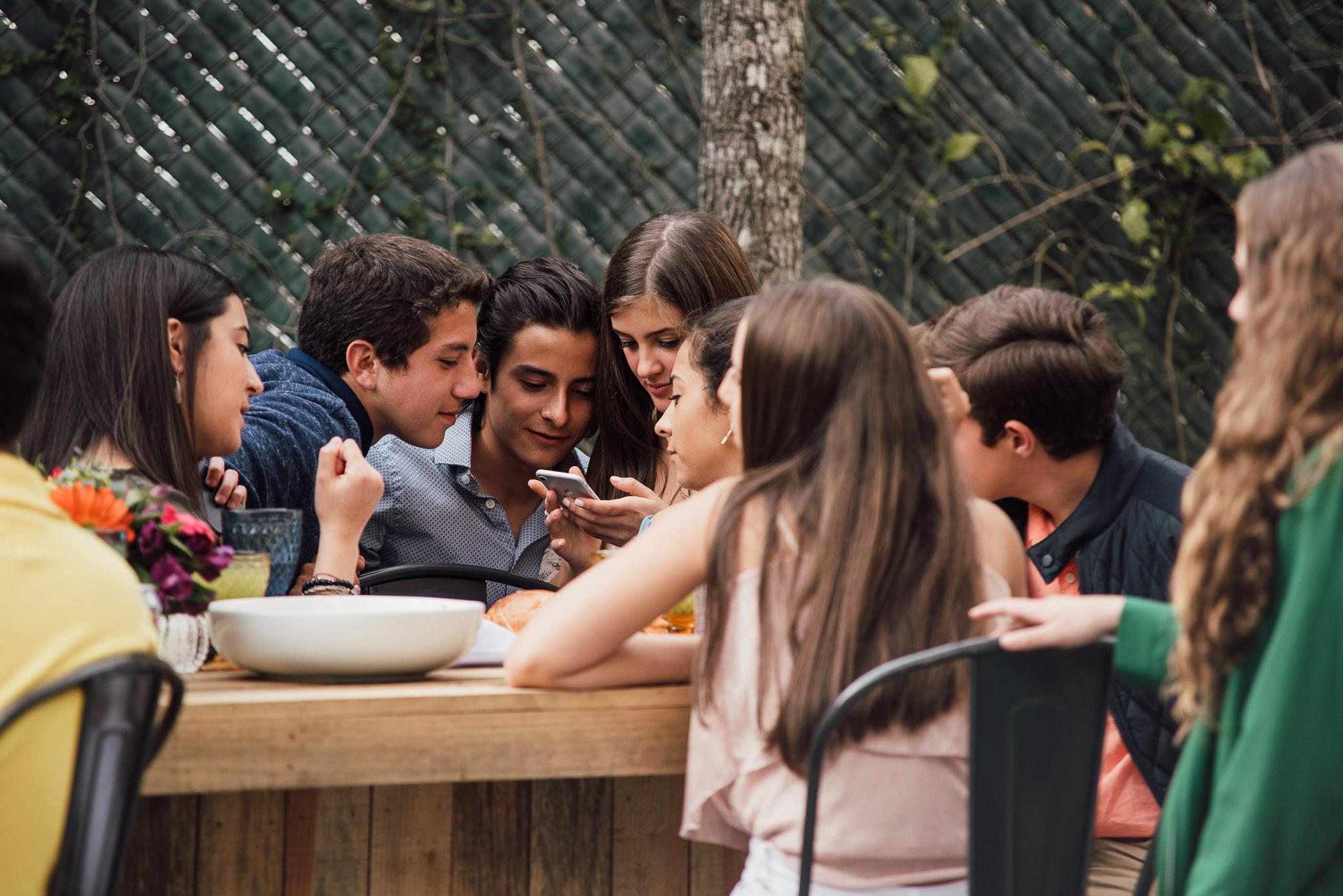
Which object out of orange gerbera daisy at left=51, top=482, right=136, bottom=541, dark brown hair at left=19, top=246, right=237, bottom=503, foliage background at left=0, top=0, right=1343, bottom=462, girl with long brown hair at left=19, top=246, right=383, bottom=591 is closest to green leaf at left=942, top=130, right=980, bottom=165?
foliage background at left=0, top=0, right=1343, bottom=462

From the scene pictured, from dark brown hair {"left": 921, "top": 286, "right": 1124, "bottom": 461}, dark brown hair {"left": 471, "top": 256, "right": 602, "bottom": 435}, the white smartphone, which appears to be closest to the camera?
dark brown hair {"left": 921, "top": 286, "right": 1124, "bottom": 461}

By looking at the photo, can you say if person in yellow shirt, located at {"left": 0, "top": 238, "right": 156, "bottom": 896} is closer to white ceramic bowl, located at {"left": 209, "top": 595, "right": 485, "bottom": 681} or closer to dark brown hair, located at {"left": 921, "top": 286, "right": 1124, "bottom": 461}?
white ceramic bowl, located at {"left": 209, "top": 595, "right": 485, "bottom": 681}

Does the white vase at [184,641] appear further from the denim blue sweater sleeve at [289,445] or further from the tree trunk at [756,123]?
the tree trunk at [756,123]

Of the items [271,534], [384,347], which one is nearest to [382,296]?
[384,347]

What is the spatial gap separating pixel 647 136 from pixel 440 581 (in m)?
1.82

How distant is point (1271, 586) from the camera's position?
99 cm

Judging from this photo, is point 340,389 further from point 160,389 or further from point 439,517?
point 160,389

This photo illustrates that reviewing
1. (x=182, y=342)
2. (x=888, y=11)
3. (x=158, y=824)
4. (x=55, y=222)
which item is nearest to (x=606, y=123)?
(x=888, y=11)

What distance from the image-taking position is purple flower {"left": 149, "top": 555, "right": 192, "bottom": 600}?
1293mm

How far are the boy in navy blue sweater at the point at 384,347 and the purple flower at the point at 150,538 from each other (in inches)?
43.1

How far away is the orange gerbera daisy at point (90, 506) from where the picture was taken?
123 cm

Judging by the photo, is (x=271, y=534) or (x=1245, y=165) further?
(x=1245, y=165)

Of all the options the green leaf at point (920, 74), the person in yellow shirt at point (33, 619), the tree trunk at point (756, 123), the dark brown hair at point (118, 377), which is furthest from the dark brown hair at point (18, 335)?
the green leaf at point (920, 74)

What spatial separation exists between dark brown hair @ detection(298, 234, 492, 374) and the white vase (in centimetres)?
118
